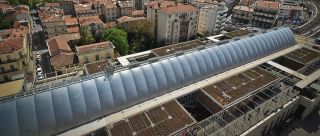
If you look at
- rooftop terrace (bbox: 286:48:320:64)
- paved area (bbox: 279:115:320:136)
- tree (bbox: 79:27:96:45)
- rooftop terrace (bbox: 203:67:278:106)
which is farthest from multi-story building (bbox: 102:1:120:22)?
paved area (bbox: 279:115:320:136)

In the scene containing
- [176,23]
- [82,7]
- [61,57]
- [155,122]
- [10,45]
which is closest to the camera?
[155,122]

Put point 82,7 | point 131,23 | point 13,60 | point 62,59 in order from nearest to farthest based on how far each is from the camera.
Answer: point 13,60
point 62,59
point 131,23
point 82,7

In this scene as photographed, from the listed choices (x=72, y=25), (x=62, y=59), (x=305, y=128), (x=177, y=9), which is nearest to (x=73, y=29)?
(x=72, y=25)

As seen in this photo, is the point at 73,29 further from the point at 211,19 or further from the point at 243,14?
the point at 243,14

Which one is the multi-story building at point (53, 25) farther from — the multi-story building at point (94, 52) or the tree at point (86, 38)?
the multi-story building at point (94, 52)

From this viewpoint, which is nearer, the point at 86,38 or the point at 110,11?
the point at 86,38

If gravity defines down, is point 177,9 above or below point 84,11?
above
